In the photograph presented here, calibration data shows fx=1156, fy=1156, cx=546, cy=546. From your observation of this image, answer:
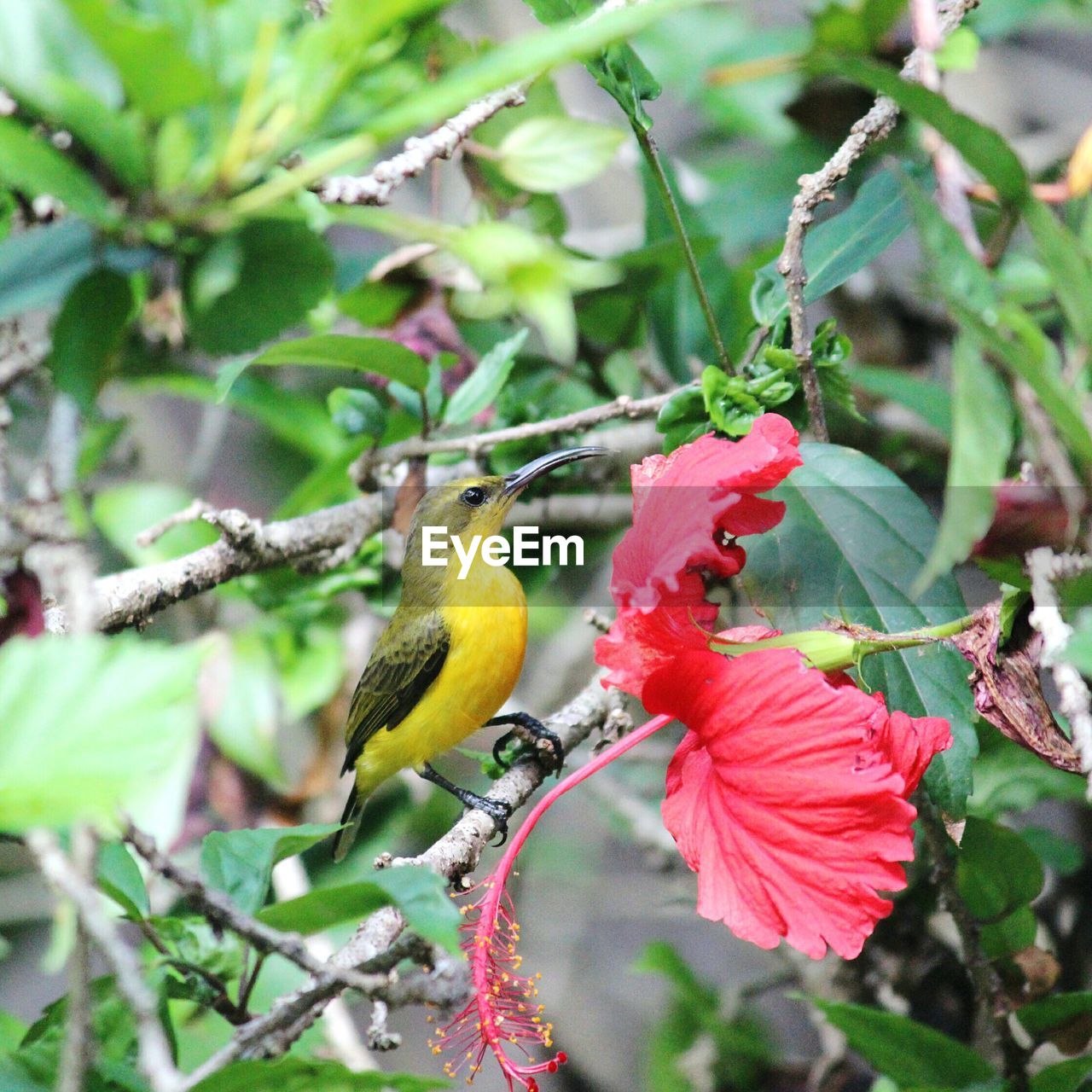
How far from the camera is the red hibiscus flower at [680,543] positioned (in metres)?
1.09

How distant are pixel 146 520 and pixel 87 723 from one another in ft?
5.93

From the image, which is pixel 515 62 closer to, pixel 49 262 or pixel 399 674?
pixel 49 262

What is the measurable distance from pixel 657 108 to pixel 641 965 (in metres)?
2.95

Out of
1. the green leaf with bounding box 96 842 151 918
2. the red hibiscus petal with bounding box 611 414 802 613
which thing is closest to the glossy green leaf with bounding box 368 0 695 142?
the red hibiscus petal with bounding box 611 414 802 613

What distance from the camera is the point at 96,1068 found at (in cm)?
132

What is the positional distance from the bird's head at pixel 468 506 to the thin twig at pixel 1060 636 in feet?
3.81

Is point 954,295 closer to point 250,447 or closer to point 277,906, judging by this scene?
point 277,906

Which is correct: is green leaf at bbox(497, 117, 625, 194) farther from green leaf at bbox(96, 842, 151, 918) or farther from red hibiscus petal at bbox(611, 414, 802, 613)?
green leaf at bbox(96, 842, 151, 918)

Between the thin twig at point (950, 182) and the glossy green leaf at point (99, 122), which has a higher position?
the glossy green leaf at point (99, 122)

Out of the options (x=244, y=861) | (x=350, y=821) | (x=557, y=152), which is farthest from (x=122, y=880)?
(x=557, y=152)

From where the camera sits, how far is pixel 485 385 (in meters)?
1.80

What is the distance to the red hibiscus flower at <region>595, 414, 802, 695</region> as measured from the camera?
1.09 meters

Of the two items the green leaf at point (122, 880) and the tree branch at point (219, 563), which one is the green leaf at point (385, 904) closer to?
the green leaf at point (122, 880)

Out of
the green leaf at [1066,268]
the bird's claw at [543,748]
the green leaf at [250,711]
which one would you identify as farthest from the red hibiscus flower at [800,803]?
the green leaf at [250,711]
